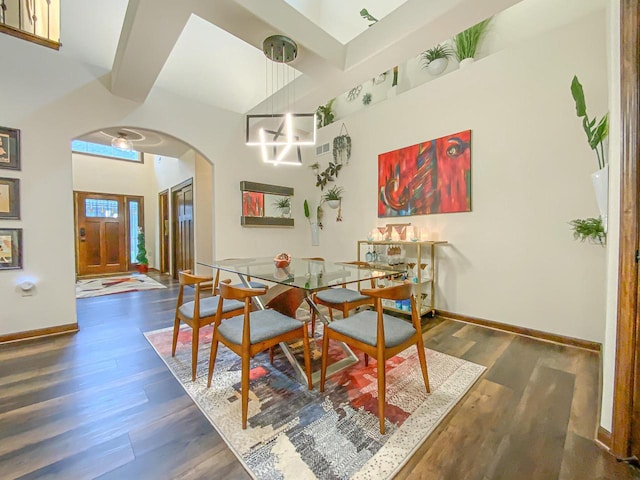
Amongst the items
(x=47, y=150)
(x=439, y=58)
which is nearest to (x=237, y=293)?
(x=47, y=150)

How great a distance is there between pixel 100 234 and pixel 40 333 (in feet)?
15.7

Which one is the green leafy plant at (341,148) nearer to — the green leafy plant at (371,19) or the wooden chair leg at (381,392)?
the green leafy plant at (371,19)

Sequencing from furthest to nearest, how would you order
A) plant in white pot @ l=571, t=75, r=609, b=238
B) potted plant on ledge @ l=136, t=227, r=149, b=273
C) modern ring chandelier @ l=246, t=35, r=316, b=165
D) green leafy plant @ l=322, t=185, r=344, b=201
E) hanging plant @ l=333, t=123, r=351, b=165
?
potted plant on ledge @ l=136, t=227, r=149, b=273, green leafy plant @ l=322, t=185, r=344, b=201, hanging plant @ l=333, t=123, r=351, b=165, modern ring chandelier @ l=246, t=35, r=316, b=165, plant in white pot @ l=571, t=75, r=609, b=238

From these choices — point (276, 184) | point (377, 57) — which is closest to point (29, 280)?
point (276, 184)

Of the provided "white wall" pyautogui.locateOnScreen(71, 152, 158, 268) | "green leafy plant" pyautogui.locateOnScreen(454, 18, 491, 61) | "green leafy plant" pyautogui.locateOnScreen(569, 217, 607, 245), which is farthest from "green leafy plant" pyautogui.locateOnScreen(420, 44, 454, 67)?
"white wall" pyautogui.locateOnScreen(71, 152, 158, 268)

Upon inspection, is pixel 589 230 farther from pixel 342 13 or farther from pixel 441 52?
pixel 342 13

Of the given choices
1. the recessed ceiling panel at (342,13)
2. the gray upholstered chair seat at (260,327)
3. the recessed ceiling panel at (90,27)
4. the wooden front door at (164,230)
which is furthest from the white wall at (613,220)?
the wooden front door at (164,230)

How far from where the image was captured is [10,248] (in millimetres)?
2557

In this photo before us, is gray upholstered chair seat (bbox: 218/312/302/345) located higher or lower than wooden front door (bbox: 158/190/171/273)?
lower

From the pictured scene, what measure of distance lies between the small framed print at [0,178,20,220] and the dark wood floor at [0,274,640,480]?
1.22 m

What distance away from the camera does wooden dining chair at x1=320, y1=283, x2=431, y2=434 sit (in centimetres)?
143

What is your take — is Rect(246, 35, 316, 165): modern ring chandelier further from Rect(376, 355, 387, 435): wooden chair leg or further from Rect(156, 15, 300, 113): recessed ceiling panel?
Rect(376, 355, 387, 435): wooden chair leg

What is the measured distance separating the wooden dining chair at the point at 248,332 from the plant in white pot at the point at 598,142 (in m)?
1.87

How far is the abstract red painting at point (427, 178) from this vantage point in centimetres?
302
